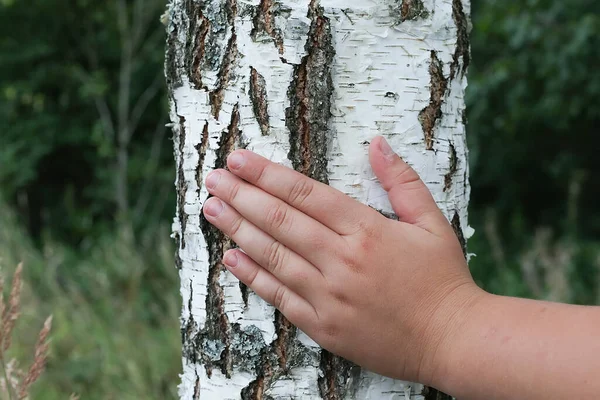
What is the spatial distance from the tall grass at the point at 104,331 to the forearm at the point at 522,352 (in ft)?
6.73

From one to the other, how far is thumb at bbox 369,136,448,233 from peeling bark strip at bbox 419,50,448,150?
0.29 feet

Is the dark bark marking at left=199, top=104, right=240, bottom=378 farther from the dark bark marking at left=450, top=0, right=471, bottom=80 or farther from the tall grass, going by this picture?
the tall grass

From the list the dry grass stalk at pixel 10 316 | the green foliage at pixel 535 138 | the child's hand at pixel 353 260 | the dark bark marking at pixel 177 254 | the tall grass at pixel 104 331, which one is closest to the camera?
the child's hand at pixel 353 260

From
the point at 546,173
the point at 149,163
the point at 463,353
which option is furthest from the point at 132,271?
the point at 546,173

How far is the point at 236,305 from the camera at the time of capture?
1129 mm

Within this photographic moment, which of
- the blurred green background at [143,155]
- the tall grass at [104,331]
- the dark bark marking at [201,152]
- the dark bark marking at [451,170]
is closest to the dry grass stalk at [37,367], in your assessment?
the dark bark marking at [201,152]

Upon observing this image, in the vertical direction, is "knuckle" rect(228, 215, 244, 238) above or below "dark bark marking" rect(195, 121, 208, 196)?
below

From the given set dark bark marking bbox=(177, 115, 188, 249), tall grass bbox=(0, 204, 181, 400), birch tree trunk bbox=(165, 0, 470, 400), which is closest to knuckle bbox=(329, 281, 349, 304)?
birch tree trunk bbox=(165, 0, 470, 400)

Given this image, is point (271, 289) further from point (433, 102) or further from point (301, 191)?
point (433, 102)

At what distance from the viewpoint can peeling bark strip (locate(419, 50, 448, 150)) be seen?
112 cm

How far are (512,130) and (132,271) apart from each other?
3.55m

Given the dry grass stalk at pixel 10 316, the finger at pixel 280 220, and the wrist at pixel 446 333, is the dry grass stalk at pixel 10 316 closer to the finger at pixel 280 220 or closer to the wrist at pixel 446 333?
the finger at pixel 280 220

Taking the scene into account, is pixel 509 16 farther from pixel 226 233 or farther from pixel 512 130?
pixel 226 233

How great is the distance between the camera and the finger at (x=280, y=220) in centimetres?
104
